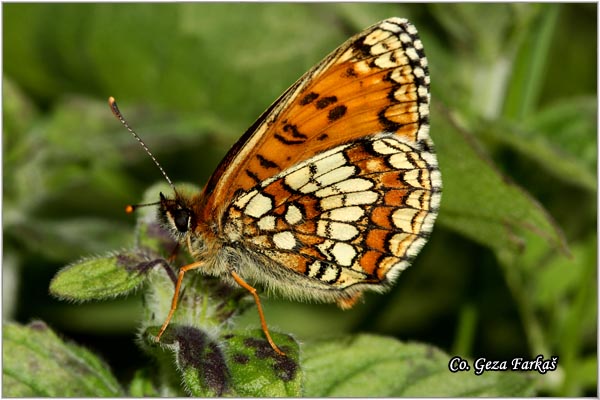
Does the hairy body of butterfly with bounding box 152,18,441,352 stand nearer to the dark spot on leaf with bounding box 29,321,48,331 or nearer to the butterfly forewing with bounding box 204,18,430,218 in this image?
the butterfly forewing with bounding box 204,18,430,218

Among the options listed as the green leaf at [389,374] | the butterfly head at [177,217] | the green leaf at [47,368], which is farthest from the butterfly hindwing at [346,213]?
the green leaf at [47,368]

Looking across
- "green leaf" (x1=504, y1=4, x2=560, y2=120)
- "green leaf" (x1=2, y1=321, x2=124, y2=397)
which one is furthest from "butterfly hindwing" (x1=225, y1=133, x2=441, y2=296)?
"green leaf" (x1=504, y1=4, x2=560, y2=120)

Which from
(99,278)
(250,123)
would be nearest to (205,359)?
(99,278)

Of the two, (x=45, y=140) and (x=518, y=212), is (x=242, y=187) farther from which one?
(x=45, y=140)

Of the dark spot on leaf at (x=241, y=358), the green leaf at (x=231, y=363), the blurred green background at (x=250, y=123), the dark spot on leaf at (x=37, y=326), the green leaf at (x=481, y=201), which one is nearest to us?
the green leaf at (x=231, y=363)

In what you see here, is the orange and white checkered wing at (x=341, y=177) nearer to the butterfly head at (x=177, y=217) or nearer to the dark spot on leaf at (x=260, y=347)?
the butterfly head at (x=177, y=217)

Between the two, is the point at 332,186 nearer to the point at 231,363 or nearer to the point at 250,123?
the point at 231,363

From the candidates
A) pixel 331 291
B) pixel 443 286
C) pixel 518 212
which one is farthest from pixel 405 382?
pixel 443 286
